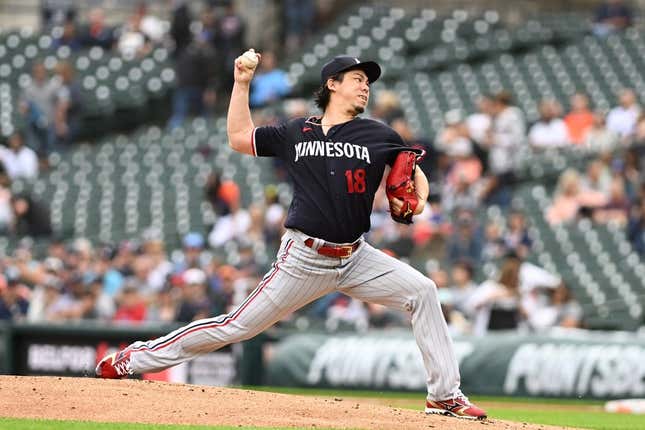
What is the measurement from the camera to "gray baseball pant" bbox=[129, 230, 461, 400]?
726 cm

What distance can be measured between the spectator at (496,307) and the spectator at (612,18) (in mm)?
9609

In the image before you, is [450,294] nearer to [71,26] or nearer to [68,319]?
[68,319]

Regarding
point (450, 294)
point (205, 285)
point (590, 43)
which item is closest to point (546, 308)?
point (450, 294)

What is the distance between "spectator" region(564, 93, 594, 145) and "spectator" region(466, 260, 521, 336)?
187 inches

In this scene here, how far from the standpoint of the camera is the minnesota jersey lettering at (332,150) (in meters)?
7.23

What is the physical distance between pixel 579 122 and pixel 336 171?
35.7 ft

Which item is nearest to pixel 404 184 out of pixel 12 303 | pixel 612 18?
pixel 12 303

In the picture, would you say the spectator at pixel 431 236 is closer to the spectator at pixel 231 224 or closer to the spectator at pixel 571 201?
the spectator at pixel 571 201

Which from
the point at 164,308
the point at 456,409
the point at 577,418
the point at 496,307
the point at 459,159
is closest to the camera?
the point at 456,409

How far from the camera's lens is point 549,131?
17.5 metres

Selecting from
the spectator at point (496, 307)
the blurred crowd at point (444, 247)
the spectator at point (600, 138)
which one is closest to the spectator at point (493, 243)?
the blurred crowd at point (444, 247)

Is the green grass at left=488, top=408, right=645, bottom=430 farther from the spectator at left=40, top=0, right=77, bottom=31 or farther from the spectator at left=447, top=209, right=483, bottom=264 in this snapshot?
the spectator at left=40, top=0, right=77, bottom=31

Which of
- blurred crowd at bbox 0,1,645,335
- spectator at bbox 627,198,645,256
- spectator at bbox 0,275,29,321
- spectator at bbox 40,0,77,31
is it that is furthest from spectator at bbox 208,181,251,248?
spectator at bbox 40,0,77,31

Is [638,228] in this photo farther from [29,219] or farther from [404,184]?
[29,219]
